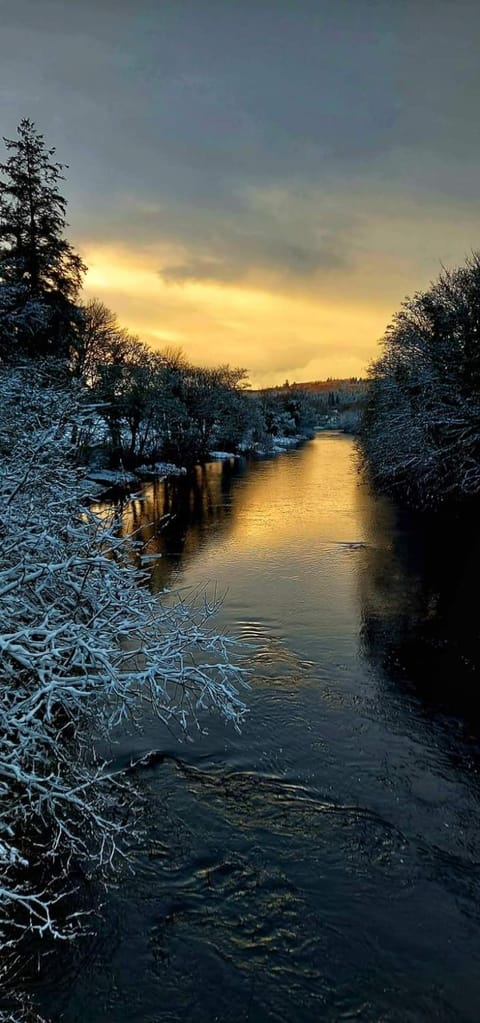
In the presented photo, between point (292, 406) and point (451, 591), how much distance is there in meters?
104

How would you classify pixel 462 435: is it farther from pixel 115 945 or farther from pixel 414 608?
pixel 115 945

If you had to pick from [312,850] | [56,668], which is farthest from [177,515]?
[56,668]

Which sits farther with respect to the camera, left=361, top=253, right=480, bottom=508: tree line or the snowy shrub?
left=361, top=253, right=480, bottom=508: tree line

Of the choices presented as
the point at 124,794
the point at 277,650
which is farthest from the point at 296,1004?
the point at 277,650

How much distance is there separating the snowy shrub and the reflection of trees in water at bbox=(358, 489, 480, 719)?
6.32 metres

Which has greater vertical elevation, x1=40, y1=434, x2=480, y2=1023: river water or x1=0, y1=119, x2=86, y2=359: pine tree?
x1=0, y1=119, x2=86, y2=359: pine tree

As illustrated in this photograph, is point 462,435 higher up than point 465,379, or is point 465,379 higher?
point 465,379

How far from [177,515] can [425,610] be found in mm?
16987

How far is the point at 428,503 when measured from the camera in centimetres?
3281

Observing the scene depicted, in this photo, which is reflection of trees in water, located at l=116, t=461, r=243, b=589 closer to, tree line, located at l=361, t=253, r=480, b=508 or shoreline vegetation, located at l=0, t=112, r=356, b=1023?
shoreline vegetation, located at l=0, t=112, r=356, b=1023

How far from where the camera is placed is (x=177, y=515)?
30.7 m

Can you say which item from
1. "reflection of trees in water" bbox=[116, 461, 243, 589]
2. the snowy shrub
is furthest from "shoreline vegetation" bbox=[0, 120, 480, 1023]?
"reflection of trees in water" bbox=[116, 461, 243, 589]

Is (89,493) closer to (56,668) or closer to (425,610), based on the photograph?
(56,668)

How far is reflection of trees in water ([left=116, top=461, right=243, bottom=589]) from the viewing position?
70.2 ft
